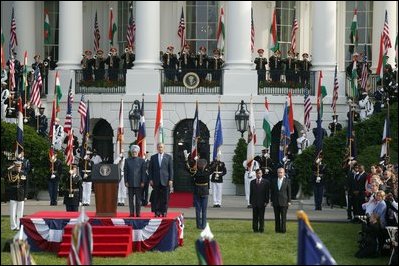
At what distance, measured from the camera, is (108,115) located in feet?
161

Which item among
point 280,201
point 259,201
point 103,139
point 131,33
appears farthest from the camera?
point 131,33

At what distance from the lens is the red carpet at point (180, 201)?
39.5 metres

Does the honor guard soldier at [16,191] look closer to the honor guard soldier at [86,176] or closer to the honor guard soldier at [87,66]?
the honor guard soldier at [86,176]

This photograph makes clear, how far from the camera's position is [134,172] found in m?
30.3

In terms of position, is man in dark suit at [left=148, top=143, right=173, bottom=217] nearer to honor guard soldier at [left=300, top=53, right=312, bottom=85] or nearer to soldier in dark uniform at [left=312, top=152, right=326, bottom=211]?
soldier in dark uniform at [left=312, top=152, right=326, bottom=211]

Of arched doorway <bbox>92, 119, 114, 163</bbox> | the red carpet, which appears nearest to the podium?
the red carpet

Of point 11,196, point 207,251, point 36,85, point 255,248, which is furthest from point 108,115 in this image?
point 207,251

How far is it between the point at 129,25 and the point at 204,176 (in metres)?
22.2

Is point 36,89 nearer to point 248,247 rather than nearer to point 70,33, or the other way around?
point 70,33

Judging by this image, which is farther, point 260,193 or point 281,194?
point 260,193

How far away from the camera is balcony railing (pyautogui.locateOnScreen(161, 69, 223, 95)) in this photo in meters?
48.9

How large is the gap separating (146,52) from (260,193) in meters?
19.6

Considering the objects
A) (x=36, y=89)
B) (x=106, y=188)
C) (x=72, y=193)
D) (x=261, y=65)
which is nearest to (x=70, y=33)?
(x=36, y=89)

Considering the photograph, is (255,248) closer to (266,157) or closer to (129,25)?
(266,157)
